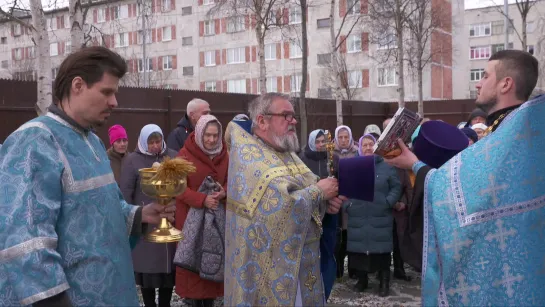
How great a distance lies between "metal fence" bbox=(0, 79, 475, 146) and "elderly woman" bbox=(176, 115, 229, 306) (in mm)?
1603

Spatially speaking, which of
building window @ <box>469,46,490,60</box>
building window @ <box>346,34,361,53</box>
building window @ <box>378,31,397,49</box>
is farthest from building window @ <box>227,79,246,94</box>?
building window @ <box>469,46,490,60</box>

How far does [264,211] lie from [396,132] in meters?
1.02

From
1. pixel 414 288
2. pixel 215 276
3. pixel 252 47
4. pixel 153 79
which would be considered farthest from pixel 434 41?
pixel 215 276

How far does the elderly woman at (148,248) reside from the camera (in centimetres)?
549

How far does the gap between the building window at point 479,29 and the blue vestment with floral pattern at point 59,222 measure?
2358 inches

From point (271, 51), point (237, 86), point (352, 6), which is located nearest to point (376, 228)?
point (352, 6)

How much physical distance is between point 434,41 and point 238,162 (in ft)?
115

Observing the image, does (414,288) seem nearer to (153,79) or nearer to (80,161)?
(80,161)

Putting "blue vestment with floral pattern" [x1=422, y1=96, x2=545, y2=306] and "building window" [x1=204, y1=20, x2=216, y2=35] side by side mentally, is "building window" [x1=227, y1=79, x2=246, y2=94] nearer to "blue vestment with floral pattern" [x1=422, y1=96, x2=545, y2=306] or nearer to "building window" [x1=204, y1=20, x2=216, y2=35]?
"building window" [x1=204, y1=20, x2=216, y2=35]

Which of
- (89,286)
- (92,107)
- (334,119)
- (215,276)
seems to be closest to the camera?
(89,286)

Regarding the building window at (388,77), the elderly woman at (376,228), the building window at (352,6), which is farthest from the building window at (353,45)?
the elderly woman at (376,228)

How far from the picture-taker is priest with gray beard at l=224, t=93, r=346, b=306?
368 cm

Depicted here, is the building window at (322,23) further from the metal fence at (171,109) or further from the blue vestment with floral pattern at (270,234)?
the blue vestment with floral pattern at (270,234)

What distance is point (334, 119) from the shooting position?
22.0m
